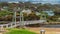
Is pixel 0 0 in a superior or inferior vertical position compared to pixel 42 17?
superior

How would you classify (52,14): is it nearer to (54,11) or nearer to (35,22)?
(54,11)

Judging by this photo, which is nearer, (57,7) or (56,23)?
(56,23)

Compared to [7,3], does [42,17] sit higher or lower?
lower

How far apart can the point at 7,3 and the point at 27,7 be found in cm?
154

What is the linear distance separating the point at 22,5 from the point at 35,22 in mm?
1801

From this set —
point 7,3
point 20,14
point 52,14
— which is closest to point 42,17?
point 52,14

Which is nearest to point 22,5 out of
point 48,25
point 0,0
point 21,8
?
point 21,8

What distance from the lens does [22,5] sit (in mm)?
14273

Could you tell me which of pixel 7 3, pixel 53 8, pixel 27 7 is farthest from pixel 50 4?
pixel 7 3

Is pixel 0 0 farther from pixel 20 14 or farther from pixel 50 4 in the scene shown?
pixel 50 4

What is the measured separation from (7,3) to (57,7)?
3590 mm

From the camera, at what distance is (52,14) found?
552 inches

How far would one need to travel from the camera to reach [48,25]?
1309 cm

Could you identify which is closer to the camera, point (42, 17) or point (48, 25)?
point (48, 25)
